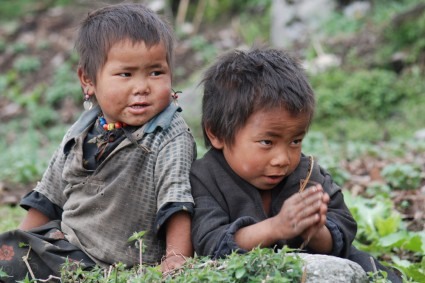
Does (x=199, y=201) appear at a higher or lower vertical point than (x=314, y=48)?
lower

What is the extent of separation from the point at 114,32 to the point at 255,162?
1.02 m

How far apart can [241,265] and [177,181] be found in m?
0.93

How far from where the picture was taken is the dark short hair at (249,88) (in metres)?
3.58

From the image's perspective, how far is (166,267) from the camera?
3.63m

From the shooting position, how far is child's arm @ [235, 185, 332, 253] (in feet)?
10.4

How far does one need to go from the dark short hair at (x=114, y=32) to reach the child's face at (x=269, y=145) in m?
0.67

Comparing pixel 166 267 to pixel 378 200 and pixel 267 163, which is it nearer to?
pixel 267 163

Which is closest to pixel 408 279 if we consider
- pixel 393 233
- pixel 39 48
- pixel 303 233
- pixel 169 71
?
pixel 393 233

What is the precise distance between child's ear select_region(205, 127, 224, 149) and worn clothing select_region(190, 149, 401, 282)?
0.18 feet

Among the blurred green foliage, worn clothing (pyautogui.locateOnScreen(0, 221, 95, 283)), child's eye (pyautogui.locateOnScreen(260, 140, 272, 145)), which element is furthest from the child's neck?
the blurred green foliage

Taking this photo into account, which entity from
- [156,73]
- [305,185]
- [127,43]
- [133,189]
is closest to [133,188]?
[133,189]

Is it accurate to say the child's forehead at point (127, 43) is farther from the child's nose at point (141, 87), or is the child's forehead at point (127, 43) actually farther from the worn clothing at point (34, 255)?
the worn clothing at point (34, 255)

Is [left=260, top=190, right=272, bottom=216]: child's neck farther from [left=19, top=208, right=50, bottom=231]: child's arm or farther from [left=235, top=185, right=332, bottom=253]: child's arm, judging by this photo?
[left=19, top=208, right=50, bottom=231]: child's arm

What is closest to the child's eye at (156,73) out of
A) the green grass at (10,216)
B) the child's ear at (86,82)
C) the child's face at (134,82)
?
the child's face at (134,82)
